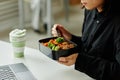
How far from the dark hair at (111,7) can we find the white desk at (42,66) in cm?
33

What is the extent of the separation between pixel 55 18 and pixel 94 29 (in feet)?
10.3

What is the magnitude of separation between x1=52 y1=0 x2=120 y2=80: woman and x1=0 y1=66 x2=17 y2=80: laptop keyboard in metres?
0.23

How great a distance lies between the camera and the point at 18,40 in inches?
52.1

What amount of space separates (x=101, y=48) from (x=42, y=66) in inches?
12.1

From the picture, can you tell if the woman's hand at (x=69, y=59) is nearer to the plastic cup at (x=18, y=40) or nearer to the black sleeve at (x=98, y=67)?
the black sleeve at (x=98, y=67)

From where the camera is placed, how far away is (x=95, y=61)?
117 cm

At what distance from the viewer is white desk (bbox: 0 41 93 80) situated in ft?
3.88

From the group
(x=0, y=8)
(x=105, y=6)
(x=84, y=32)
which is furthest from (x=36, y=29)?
(x=105, y=6)

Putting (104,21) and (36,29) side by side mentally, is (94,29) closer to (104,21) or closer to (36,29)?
(104,21)

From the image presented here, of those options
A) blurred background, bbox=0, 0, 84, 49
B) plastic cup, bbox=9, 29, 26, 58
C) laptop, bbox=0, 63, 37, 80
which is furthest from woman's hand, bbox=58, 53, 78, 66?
blurred background, bbox=0, 0, 84, 49

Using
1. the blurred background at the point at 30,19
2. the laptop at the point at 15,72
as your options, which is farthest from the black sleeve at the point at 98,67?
the blurred background at the point at 30,19

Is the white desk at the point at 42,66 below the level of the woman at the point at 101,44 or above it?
below

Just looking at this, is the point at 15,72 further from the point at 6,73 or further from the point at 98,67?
the point at 98,67

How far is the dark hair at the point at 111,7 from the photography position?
1243 mm
